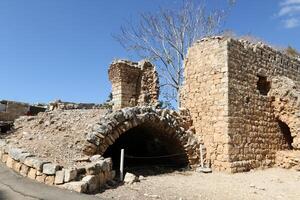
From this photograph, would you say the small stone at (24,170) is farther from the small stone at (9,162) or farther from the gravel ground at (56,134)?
the small stone at (9,162)

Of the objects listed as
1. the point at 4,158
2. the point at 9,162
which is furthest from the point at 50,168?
the point at 4,158

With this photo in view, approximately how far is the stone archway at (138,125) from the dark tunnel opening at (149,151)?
0.29 m

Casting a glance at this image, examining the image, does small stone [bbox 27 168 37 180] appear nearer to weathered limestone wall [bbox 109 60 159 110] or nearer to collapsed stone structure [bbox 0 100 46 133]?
collapsed stone structure [bbox 0 100 46 133]

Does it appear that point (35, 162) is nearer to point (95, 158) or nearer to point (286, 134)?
point (95, 158)

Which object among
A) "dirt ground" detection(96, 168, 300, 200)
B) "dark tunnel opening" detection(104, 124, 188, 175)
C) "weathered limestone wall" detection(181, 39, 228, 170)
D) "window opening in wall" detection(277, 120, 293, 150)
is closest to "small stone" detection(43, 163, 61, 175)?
"dirt ground" detection(96, 168, 300, 200)

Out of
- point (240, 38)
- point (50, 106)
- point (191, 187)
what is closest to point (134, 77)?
point (50, 106)

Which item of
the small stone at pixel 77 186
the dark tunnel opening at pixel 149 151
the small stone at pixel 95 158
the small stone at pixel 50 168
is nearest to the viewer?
the small stone at pixel 77 186

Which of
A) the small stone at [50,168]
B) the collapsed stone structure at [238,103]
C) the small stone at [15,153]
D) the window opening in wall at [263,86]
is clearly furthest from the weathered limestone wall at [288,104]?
the small stone at [15,153]

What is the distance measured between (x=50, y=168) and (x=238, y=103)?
6617 millimetres

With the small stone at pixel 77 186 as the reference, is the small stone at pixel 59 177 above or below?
above

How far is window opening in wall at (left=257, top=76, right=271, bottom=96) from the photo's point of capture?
13.2 meters

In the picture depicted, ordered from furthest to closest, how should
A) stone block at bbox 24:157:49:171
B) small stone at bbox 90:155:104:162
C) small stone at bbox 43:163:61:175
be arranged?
small stone at bbox 90:155:104:162 < stone block at bbox 24:157:49:171 < small stone at bbox 43:163:61:175

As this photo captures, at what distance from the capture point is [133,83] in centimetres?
1606

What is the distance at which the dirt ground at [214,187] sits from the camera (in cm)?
779
